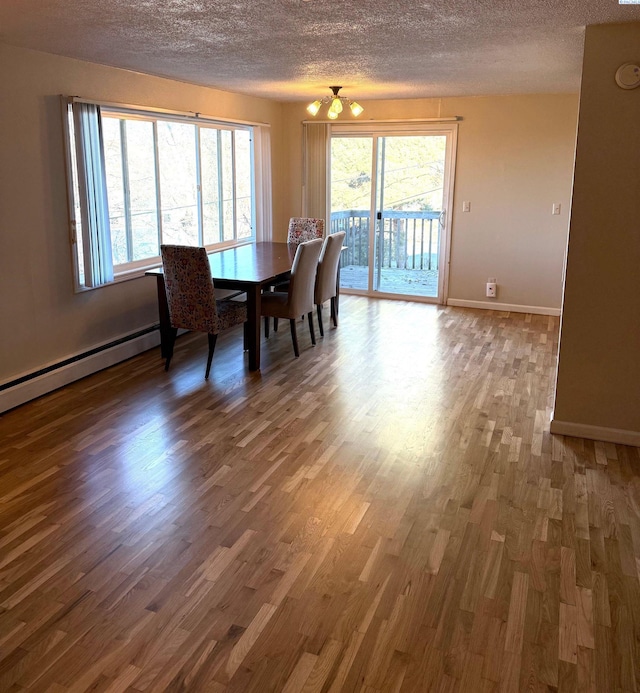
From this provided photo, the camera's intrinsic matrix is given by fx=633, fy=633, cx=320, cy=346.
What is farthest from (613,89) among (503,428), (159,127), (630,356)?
(159,127)

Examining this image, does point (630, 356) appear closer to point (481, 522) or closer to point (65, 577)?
point (481, 522)

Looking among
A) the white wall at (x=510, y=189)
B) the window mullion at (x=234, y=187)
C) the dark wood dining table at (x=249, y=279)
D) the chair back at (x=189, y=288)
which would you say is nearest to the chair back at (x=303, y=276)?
the dark wood dining table at (x=249, y=279)

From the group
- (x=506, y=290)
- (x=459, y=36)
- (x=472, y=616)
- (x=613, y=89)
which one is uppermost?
(x=459, y=36)

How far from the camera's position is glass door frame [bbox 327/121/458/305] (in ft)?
22.9

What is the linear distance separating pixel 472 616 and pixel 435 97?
5.80 meters

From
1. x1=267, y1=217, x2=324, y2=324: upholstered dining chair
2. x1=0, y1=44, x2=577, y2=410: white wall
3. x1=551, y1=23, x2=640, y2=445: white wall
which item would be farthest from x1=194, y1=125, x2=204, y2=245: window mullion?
x1=551, y1=23, x2=640, y2=445: white wall

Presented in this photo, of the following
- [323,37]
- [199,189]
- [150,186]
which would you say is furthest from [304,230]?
[323,37]

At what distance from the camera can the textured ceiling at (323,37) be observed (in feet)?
9.49

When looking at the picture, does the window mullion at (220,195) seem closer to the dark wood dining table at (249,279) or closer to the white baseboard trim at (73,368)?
the dark wood dining table at (249,279)

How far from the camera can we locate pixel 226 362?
17.2ft

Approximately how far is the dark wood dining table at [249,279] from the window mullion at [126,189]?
32 cm

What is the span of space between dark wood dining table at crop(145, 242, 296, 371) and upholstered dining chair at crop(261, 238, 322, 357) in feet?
0.42

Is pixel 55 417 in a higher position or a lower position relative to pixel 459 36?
lower

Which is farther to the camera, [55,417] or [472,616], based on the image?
[55,417]
